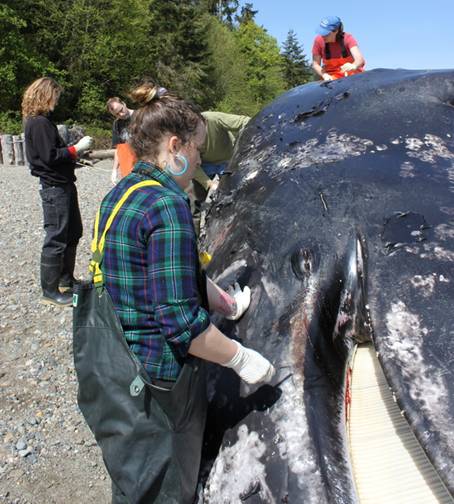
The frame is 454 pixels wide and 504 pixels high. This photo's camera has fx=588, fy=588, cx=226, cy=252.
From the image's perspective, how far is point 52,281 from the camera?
556 centimetres

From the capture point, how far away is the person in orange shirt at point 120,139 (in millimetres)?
4859

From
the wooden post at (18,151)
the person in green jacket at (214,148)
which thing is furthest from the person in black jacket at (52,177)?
the wooden post at (18,151)

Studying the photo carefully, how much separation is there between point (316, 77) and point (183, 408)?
444cm

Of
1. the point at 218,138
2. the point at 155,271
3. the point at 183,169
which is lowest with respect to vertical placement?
the point at 155,271

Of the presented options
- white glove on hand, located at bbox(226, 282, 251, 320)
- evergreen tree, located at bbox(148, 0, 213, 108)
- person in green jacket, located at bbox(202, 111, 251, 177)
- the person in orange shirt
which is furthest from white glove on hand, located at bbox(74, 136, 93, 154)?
evergreen tree, located at bbox(148, 0, 213, 108)

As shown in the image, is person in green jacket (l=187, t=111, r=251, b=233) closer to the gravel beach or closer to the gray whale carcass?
the gravel beach

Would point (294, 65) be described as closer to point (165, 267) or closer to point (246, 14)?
point (246, 14)

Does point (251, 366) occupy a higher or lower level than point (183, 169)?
lower

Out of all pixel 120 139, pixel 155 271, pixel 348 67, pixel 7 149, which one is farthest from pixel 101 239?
pixel 7 149

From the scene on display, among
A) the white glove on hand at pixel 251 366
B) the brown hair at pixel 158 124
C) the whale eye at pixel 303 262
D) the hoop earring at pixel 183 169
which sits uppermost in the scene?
the brown hair at pixel 158 124

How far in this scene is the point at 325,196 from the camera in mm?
2127

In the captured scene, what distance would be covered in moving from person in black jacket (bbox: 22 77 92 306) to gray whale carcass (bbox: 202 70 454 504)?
2.88m

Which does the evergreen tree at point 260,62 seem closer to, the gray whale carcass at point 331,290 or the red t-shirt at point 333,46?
the red t-shirt at point 333,46

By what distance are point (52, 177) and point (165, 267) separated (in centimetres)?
381
